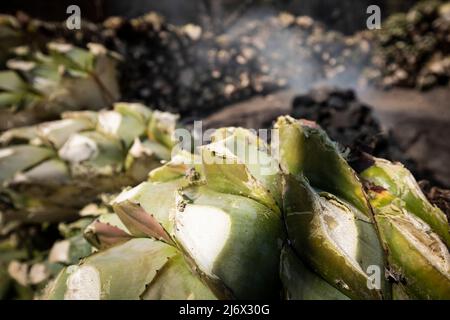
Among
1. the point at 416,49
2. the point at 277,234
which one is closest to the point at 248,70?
the point at 416,49

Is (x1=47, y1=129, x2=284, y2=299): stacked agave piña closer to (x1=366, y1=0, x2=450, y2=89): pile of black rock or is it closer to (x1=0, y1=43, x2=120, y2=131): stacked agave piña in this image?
(x1=0, y1=43, x2=120, y2=131): stacked agave piña

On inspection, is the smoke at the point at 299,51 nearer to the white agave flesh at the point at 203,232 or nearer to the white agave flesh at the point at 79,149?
the white agave flesh at the point at 79,149

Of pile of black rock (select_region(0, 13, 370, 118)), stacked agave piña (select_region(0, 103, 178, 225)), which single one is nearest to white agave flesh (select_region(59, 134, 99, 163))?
stacked agave piña (select_region(0, 103, 178, 225))

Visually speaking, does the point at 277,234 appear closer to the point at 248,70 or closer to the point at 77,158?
the point at 77,158
